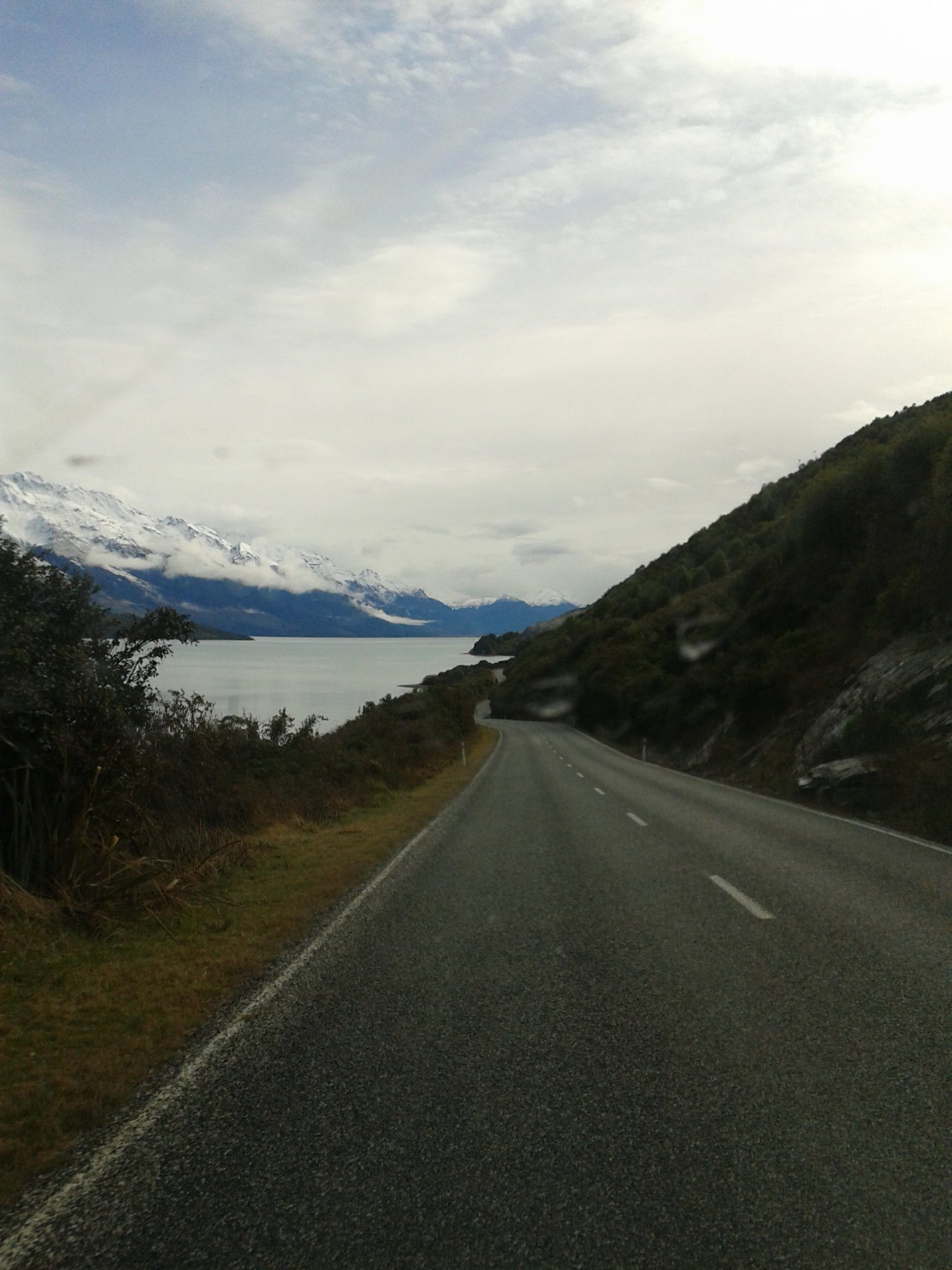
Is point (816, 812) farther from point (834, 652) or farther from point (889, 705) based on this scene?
point (834, 652)

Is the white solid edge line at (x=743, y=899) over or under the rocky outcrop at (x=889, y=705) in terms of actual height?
under

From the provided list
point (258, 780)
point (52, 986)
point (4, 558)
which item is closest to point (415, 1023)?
point (52, 986)

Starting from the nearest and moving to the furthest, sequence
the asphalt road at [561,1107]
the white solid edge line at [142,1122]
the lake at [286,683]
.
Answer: the asphalt road at [561,1107], the white solid edge line at [142,1122], the lake at [286,683]

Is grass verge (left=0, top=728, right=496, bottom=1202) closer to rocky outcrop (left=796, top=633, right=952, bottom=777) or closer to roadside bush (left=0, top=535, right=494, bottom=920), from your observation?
roadside bush (left=0, top=535, right=494, bottom=920)

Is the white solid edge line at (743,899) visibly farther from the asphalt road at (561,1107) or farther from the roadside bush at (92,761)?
the roadside bush at (92,761)

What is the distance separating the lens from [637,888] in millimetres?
9312

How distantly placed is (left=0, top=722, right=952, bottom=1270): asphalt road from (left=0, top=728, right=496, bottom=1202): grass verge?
0.38 m

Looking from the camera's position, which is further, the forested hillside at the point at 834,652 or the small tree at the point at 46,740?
the forested hillside at the point at 834,652

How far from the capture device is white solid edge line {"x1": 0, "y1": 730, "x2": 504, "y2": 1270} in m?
3.29

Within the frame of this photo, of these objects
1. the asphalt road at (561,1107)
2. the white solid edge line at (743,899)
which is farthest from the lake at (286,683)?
the asphalt road at (561,1107)

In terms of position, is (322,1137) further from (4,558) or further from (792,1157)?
(4,558)

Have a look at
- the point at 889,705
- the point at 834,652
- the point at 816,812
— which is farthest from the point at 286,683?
the point at 816,812

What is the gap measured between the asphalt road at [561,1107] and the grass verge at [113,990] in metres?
0.38

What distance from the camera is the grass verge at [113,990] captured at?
4.36m
